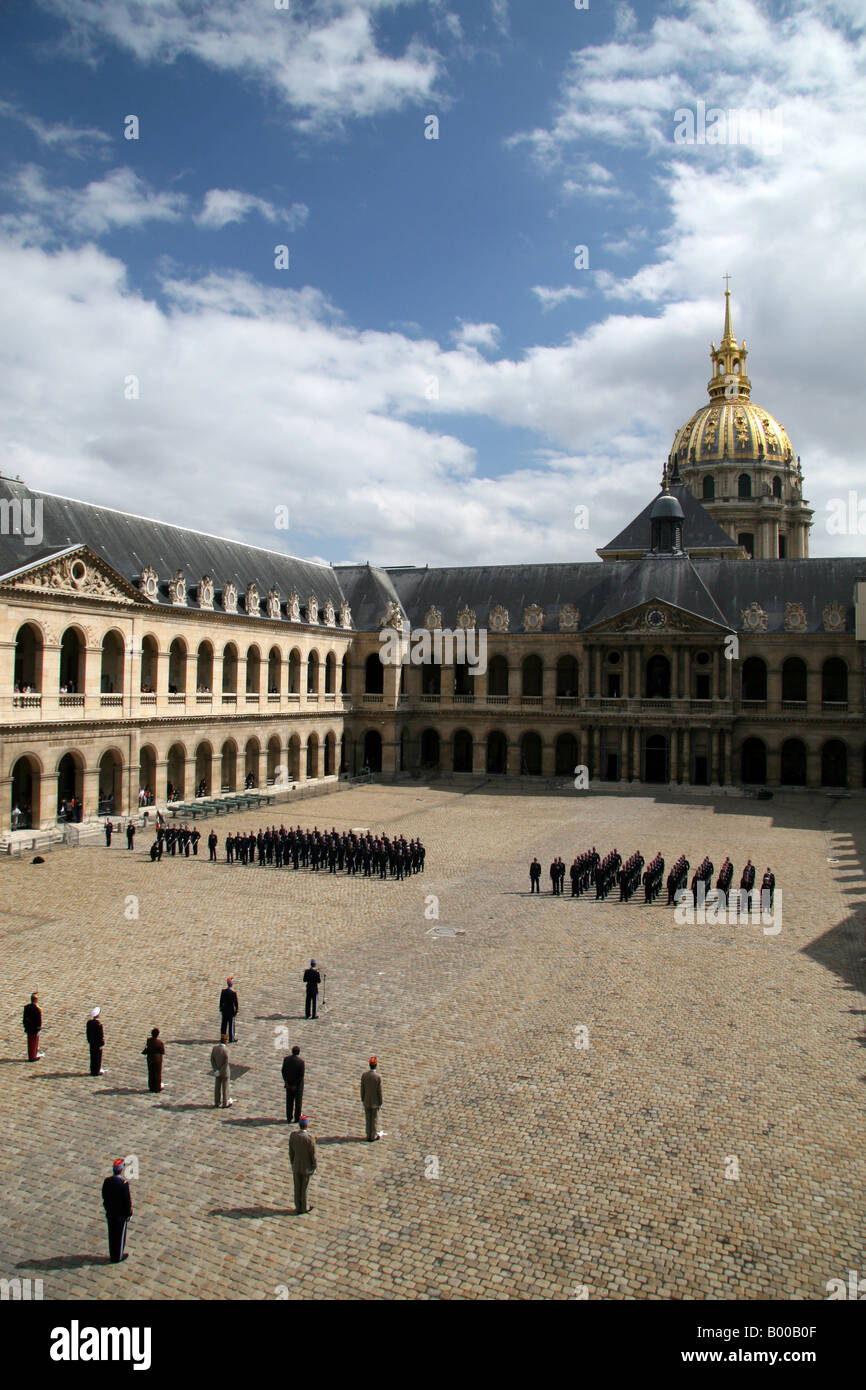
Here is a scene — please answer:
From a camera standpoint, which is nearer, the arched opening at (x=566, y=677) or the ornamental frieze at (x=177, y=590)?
the ornamental frieze at (x=177, y=590)

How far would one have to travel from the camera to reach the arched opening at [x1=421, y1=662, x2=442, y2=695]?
6831 centimetres

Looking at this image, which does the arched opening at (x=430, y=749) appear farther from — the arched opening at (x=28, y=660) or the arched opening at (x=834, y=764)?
the arched opening at (x=28, y=660)

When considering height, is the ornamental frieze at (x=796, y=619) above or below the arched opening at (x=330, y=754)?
above

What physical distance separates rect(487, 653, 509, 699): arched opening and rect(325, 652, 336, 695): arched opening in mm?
11344

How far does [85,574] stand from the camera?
39.3 meters

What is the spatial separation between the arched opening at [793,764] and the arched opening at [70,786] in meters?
43.2

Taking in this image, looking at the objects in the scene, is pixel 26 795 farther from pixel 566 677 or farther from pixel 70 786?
pixel 566 677

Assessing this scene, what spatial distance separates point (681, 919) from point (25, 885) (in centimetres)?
2035

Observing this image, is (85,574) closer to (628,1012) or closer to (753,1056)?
(628,1012)

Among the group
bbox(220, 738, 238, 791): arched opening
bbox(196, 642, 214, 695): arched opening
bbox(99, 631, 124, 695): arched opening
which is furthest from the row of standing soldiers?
bbox(220, 738, 238, 791): arched opening

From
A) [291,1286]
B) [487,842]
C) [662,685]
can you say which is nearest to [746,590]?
[662,685]

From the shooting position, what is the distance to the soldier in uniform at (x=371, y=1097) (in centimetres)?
1326

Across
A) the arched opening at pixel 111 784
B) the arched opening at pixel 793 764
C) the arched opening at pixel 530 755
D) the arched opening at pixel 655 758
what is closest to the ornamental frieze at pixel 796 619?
the arched opening at pixel 793 764
